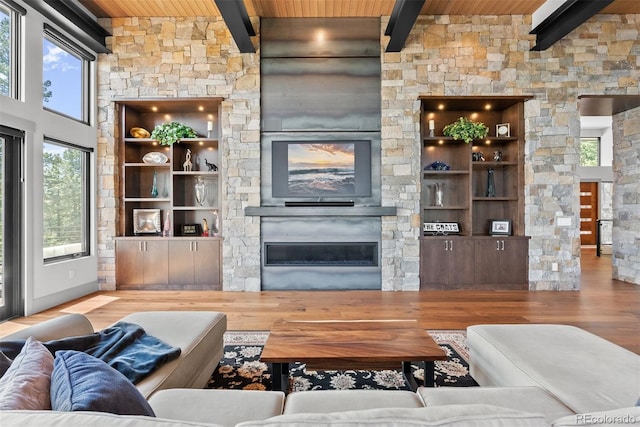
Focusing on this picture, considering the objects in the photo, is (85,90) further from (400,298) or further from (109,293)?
(400,298)

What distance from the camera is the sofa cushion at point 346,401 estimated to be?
120cm

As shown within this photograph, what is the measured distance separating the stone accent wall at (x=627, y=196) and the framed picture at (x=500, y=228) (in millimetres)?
1989

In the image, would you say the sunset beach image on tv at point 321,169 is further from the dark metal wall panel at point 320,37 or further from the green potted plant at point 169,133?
the green potted plant at point 169,133

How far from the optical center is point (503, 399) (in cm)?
127

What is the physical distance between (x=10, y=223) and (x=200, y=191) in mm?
2257

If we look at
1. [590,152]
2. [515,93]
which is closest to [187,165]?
[515,93]

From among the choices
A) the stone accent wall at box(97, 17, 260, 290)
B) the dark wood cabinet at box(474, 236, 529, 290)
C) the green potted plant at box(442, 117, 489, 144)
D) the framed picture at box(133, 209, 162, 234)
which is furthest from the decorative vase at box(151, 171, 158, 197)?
the dark wood cabinet at box(474, 236, 529, 290)

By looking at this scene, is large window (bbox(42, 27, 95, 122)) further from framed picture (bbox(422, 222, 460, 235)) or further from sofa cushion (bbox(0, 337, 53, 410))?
framed picture (bbox(422, 222, 460, 235))

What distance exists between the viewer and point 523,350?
1814 mm

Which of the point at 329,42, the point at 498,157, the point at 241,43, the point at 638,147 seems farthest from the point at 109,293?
the point at 638,147

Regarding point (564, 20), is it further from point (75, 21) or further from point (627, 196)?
point (75, 21)

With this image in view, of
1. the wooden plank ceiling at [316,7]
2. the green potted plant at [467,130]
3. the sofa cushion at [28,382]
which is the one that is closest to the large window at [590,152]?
the wooden plank ceiling at [316,7]

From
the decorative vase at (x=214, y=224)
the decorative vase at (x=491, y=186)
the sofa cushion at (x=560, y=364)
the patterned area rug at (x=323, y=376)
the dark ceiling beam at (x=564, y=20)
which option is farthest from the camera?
the decorative vase at (x=214, y=224)

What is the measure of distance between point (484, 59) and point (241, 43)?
340 cm
